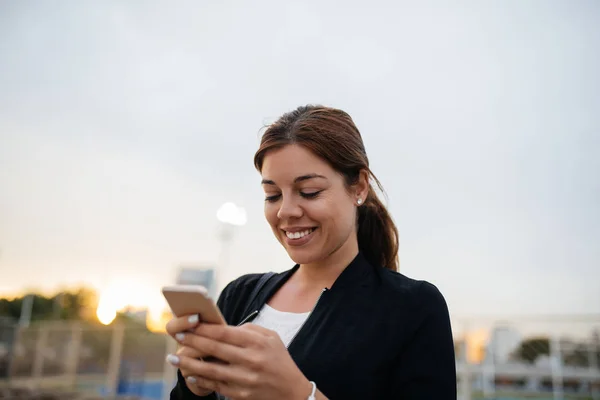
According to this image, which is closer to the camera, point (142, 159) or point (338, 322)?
point (338, 322)

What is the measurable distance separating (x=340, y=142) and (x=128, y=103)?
18793mm

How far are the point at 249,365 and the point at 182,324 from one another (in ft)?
0.75

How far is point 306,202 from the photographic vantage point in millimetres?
1539

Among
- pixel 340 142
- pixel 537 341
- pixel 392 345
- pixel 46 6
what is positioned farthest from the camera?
pixel 46 6

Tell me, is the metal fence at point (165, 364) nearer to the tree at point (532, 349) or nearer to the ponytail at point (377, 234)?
the tree at point (532, 349)

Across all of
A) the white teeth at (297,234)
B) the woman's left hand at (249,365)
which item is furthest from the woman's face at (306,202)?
the woman's left hand at (249,365)

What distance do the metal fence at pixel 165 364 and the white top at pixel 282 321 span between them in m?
9.01

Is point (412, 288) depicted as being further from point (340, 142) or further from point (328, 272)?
point (340, 142)

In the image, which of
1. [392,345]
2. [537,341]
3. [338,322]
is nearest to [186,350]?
[338,322]

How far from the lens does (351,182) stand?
5.54ft

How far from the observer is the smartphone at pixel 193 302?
3.64 feet

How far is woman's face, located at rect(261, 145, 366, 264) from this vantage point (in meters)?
1.54

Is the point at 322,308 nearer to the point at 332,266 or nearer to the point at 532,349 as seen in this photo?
the point at 332,266

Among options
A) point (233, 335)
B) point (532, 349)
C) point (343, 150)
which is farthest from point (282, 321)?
point (532, 349)
